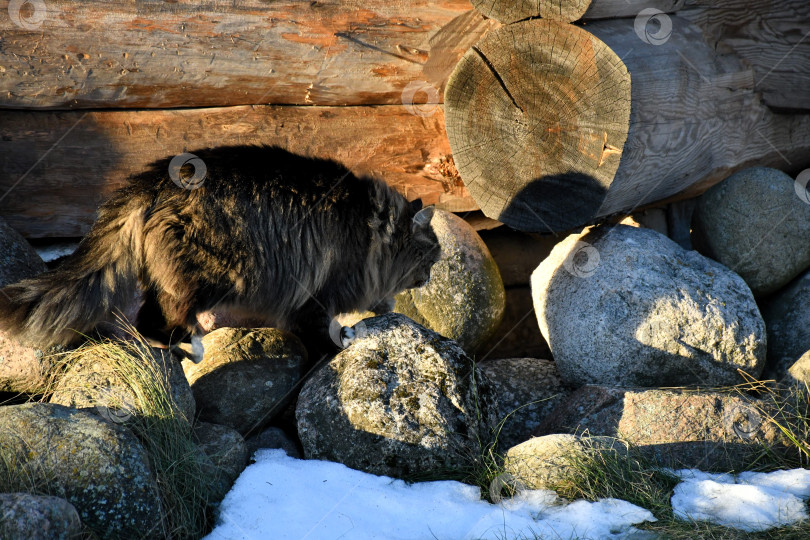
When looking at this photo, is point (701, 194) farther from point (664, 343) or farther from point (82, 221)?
point (82, 221)

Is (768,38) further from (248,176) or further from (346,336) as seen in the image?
(248,176)

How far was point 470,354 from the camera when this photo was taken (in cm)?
525

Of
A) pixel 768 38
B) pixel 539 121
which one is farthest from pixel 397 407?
pixel 768 38

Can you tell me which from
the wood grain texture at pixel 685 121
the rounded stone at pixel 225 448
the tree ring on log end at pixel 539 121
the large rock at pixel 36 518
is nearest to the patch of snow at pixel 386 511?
the rounded stone at pixel 225 448

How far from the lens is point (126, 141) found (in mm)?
4902

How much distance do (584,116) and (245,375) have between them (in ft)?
8.65

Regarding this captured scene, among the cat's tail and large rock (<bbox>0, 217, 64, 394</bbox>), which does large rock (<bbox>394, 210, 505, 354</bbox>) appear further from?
large rock (<bbox>0, 217, 64, 394</bbox>)

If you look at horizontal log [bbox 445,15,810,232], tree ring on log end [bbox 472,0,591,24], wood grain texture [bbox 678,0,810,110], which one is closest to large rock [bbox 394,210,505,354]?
horizontal log [bbox 445,15,810,232]

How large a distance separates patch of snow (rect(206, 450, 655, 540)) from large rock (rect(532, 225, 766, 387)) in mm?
1455

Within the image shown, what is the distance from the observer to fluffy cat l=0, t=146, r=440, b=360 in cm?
381

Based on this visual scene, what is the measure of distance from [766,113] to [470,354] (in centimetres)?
313

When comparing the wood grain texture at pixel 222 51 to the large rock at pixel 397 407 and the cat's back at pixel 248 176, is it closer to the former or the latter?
the cat's back at pixel 248 176

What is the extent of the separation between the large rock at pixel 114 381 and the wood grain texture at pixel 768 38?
430 centimetres

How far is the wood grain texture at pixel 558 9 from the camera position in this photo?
4121 millimetres
